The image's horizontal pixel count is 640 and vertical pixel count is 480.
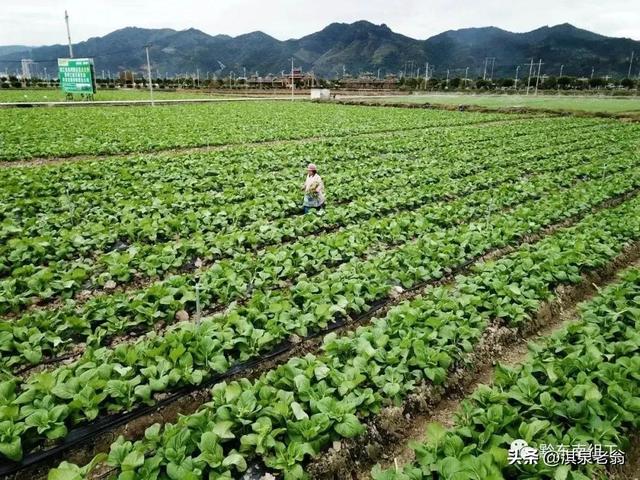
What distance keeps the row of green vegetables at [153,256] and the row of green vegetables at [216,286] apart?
0.72 m

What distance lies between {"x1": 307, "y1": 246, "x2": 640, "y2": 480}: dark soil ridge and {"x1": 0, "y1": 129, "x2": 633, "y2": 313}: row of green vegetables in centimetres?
471

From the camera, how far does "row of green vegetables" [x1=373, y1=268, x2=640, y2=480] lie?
348 centimetres

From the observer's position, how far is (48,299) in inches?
270

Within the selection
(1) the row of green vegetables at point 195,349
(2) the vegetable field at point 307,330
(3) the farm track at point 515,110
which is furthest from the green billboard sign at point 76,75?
(1) the row of green vegetables at point 195,349

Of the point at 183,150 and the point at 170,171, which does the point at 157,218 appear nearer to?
the point at 170,171

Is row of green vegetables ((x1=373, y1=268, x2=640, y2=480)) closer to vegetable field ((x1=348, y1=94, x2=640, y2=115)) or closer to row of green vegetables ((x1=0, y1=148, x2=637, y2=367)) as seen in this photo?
row of green vegetables ((x1=0, y1=148, x2=637, y2=367))

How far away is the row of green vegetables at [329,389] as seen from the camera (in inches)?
140

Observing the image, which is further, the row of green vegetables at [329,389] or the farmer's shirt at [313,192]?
the farmer's shirt at [313,192]

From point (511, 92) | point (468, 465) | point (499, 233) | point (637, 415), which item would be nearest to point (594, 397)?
point (637, 415)

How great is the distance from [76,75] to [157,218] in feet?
169

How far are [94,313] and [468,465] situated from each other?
494cm

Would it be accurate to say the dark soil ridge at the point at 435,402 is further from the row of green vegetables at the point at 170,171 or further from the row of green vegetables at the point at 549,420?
the row of green vegetables at the point at 170,171

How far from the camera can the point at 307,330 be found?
231 inches

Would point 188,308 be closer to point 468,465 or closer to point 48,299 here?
point 48,299
